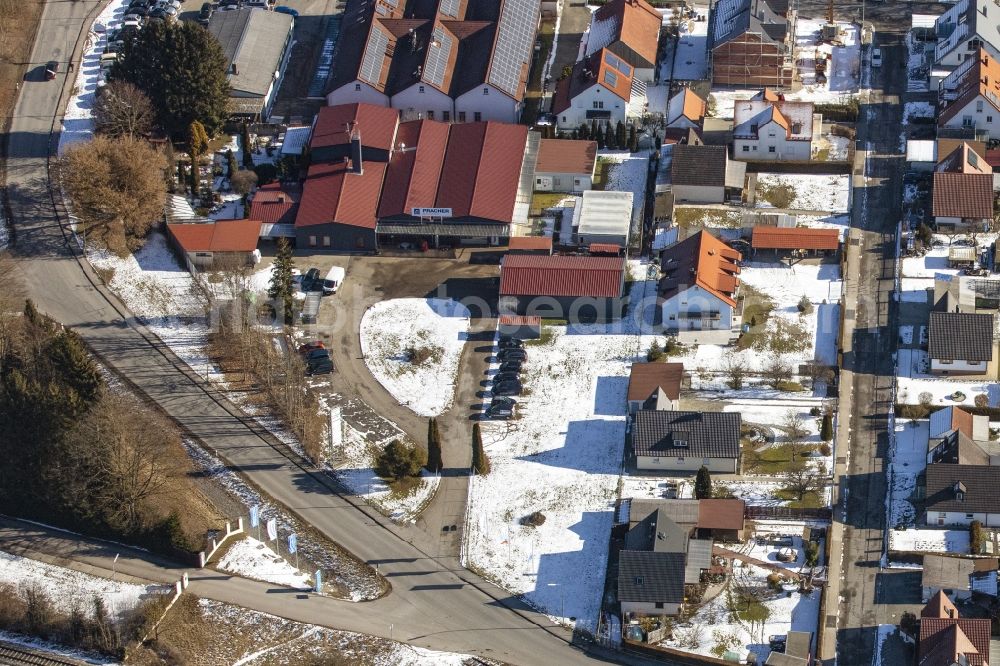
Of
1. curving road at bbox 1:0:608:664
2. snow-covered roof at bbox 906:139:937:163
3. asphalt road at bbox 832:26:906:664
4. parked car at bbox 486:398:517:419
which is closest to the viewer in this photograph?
asphalt road at bbox 832:26:906:664

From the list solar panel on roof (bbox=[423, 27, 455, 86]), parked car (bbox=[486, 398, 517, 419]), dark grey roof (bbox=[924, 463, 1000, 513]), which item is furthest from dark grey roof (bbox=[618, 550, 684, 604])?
solar panel on roof (bbox=[423, 27, 455, 86])

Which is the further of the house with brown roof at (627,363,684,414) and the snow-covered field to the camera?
the house with brown roof at (627,363,684,414)

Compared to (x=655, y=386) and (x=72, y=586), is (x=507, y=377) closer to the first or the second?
(x=655, y=386)

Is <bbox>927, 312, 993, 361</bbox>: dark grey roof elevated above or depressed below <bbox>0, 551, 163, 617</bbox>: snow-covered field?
above

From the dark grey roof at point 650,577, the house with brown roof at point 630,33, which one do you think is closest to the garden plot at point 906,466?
the dark grey roof at point 650,577

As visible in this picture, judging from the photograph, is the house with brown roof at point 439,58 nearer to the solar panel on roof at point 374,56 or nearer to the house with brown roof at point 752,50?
the solar panel on roof at point 374,56

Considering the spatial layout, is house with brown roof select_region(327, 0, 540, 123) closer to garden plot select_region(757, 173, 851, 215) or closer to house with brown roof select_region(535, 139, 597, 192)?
house with brown roof select_region(535, 139, 597, 192)

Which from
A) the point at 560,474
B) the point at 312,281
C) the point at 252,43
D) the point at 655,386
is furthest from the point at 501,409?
the point at 252,43
